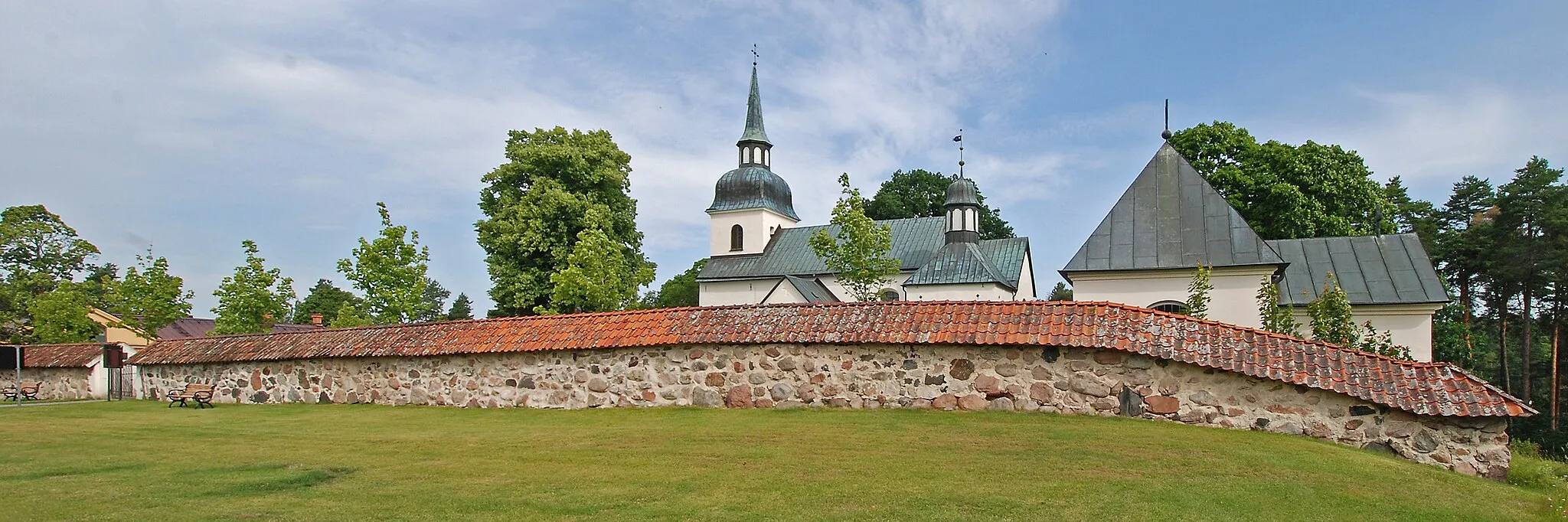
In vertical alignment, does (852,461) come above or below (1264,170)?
below

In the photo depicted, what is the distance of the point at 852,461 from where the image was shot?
785 cm

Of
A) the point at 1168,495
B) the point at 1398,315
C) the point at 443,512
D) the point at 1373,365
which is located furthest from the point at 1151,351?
the point at 1398,315

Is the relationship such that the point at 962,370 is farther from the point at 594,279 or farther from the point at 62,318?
the point at 62,318

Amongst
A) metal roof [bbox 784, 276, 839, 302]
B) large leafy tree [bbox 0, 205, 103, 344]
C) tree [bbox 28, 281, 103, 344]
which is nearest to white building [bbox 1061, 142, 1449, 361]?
metal roof [bbox 784, 276, 839, 302]

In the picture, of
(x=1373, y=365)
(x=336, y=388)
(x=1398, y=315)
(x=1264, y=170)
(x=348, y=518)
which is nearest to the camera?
(x=348, y=518)

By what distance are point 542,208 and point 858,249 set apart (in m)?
15.8

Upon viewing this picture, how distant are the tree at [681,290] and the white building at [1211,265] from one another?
41616 millimetres

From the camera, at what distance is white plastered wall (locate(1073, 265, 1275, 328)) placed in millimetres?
19766

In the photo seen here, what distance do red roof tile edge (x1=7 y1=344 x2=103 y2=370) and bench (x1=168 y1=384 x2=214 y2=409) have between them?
7172 mm

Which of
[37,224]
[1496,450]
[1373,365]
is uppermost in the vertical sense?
[37,224]

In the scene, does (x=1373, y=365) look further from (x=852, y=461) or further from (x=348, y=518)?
(x=348, y=518)

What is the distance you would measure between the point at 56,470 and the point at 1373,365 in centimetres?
1293

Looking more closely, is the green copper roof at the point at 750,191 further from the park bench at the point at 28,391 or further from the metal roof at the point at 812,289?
the park bench at the point at 28,391

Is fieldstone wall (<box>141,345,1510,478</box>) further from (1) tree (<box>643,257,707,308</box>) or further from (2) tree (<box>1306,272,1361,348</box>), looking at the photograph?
(1) tree (<box>643,257,707,308</box>)
